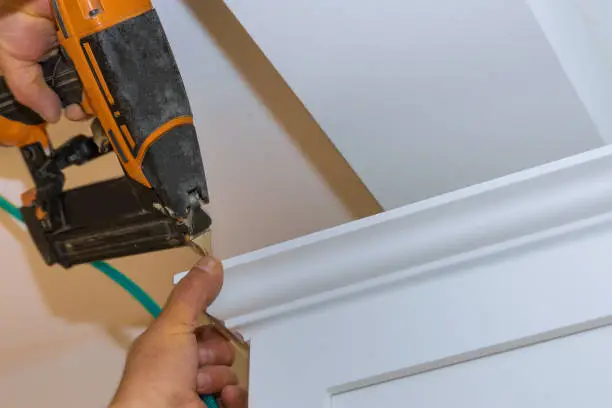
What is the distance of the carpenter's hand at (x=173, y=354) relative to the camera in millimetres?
779

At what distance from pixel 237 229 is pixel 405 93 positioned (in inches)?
19.0

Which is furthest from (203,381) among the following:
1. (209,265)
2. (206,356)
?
(209,265)

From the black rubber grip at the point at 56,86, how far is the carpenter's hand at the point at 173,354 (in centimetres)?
25

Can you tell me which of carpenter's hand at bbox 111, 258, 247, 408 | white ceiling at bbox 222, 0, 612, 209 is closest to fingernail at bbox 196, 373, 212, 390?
carpenter's hand at bbox 111, 258, 247, 408

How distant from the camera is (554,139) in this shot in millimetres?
819

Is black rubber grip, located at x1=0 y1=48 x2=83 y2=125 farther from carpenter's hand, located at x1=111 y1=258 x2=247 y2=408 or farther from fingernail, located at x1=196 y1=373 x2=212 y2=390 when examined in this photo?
fingernail, located at x1=196 y1=373 x2=212 y2=390

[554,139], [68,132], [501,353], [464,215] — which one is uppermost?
[68,132]

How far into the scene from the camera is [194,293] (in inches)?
31.8

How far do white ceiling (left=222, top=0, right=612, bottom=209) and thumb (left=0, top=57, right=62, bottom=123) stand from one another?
10.5 inches

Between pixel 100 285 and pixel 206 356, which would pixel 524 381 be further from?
pixel 100 285

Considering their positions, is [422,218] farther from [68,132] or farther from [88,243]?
[68,132]

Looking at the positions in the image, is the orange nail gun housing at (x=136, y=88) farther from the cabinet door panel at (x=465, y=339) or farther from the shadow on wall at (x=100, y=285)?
the shadow on wall at (x=100, y=285)

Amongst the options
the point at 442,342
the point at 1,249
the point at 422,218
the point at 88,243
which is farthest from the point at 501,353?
the point at 1,249

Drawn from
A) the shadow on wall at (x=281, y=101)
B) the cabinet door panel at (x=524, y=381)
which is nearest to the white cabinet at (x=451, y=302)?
the cabinet door panel at (x=524, y=381)
